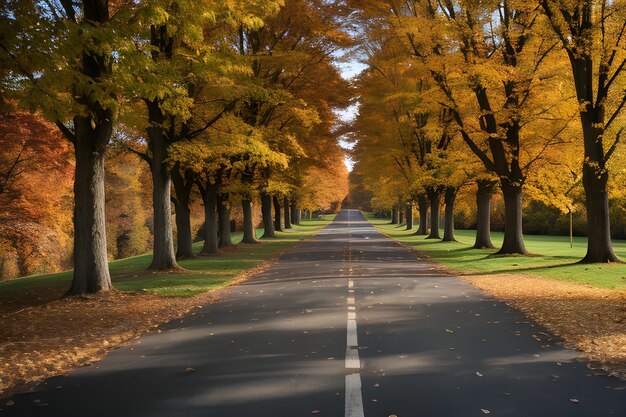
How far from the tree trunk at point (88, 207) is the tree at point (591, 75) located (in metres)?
13.5

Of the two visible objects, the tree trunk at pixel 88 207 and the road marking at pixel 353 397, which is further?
the tree trunk at pixel 88 207

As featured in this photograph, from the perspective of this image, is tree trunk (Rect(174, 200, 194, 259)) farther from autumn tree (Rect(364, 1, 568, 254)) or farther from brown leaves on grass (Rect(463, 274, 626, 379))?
brown leaves on grass (Rect(463, 274, 626, 379))

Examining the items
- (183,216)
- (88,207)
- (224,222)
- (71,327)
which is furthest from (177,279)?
(224,222)

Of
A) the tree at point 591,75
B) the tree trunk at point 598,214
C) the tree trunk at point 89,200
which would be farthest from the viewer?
the tree trunk at point 598,214

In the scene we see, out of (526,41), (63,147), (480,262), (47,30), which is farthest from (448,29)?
(63,147)

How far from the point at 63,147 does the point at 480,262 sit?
59.6 feet

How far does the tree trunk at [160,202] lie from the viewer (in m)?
18.5

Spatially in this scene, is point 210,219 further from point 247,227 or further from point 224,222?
point 247,227

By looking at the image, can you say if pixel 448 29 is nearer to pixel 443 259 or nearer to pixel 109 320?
pixel 443 259

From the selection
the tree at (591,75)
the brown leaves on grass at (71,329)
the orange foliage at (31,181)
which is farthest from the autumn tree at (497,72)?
the orange foliage at (31,181)

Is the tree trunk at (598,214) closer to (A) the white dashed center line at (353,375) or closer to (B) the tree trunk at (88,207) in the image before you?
(A) the white dashed center line at (353,375)

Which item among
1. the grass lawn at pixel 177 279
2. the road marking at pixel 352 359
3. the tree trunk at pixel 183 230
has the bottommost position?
the grass lawn at pixel 177 279

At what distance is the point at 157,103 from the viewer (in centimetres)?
1784

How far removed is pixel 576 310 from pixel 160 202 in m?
13.0
